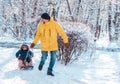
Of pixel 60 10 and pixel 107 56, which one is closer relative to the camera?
A: pixel 107 56

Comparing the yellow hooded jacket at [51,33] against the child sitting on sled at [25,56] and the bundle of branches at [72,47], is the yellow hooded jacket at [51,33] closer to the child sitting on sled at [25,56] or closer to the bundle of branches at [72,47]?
the child sitting on sled at [25,56]

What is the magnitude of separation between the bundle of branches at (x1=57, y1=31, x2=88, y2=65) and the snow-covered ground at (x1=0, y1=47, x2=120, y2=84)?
0.24m

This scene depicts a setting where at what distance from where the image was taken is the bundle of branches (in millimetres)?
11328

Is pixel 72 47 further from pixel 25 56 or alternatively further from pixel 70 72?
pixel 25 56

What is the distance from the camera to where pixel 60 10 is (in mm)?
28656

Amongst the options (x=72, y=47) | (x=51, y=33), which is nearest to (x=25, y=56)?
(x=51, y=33)

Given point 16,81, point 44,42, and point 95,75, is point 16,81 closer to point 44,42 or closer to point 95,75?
point 44,42

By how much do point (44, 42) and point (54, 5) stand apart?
56.9 ft

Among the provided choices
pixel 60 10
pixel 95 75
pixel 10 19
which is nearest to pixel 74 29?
pixel 95 75

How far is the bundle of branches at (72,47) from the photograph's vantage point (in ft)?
37.2

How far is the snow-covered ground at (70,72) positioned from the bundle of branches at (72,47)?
0.79 ft

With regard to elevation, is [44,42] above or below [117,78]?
above

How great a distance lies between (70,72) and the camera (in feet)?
33.9

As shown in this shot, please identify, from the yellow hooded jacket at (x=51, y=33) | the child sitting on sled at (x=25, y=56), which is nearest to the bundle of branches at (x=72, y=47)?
the child sitting on sled at (x=25, y=56)
